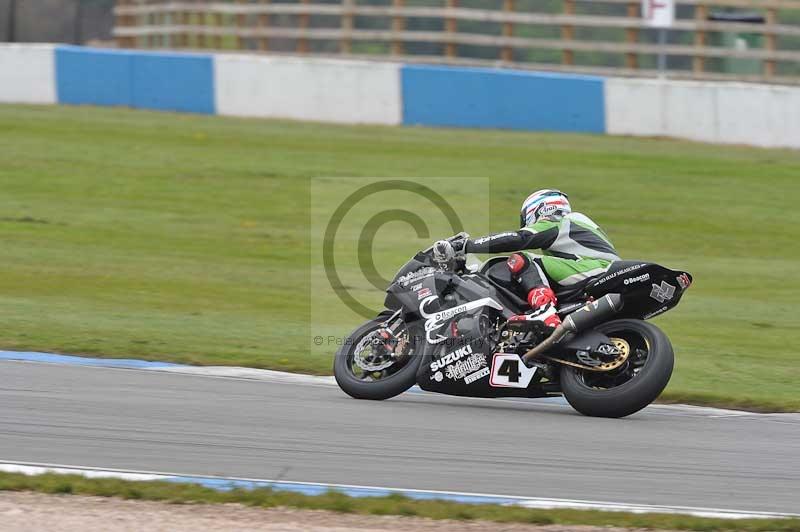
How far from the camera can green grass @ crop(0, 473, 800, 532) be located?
19.0 feet

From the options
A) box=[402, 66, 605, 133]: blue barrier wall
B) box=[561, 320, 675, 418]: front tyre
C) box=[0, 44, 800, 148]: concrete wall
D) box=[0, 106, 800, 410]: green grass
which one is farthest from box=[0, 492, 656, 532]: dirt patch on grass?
box=[402, 66, 605, 133]: blue barrier wall

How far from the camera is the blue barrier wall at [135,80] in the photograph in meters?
23.9

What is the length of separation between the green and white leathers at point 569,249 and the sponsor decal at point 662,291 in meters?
0.45

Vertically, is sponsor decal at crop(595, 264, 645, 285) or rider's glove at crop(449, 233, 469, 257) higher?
rider's glove at crop(449, 233, 469, 257)

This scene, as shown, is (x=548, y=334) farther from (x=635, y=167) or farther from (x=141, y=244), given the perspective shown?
(x=635, y=167)

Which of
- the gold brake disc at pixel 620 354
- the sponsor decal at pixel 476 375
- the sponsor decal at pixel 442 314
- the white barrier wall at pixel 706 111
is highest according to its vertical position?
the white barrier wall at pixel 706 111

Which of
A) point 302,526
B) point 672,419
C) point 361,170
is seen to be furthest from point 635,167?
point 302,526

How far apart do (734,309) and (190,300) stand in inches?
209

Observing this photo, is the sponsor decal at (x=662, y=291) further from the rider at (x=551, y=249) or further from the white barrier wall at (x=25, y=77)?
the white barrier wall at (x=25, y=77)

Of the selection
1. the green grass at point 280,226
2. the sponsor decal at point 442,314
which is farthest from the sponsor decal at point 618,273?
the green grass at point 280,226

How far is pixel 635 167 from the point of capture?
18812 mm

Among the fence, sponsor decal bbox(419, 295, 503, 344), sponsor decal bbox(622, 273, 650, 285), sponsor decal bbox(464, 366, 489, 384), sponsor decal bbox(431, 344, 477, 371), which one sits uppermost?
the fence

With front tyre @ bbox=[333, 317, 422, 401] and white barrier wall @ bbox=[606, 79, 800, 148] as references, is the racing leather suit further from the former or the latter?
white barrier wall @ bbox=[606, 79, 800, 148]

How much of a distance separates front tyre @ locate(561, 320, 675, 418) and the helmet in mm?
889
